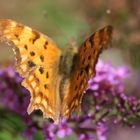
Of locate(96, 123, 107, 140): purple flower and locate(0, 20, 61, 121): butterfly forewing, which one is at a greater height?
locate(0, 20, 61, 121): butterfly forewing

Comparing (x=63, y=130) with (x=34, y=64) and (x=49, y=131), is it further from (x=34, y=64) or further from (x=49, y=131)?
(x=34, y=64)

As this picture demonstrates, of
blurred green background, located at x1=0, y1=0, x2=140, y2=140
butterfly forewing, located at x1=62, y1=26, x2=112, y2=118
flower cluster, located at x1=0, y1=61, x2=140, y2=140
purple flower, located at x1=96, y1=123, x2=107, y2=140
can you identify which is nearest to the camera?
butterfly forewing, located at x1=62, y1=26, x2=112, y2=118

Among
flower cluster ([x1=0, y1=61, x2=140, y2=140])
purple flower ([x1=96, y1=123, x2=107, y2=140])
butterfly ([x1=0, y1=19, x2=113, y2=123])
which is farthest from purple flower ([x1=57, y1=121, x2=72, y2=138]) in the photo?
butterfly ([x1=0, y1=19, x2=113, y2=123])

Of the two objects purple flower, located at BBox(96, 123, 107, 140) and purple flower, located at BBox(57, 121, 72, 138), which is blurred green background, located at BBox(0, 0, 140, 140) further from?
purple flower, located at BBox(96, 123, 107, 140)

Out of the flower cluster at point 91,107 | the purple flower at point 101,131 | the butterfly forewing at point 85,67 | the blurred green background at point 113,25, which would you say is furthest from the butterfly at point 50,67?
the blurred green background at point 113,25

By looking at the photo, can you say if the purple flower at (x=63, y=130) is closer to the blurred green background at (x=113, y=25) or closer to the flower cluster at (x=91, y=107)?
the flower cluster at (x=91, y=107)
